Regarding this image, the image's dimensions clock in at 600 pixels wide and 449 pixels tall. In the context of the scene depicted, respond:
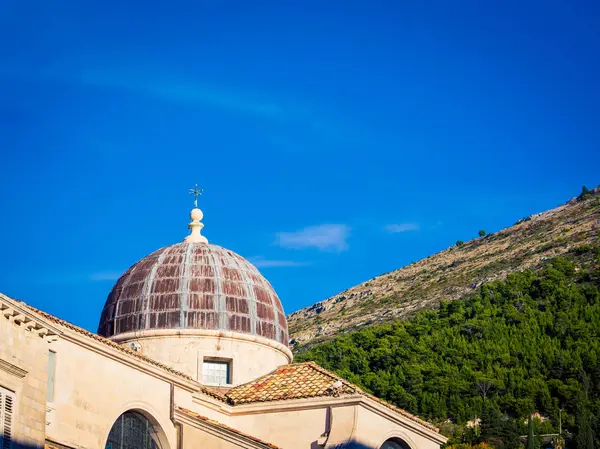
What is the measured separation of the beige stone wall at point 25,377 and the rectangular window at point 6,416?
133mm

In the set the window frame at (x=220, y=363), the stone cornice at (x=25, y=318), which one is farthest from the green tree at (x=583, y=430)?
the stone cornice at (x=25, y=318)

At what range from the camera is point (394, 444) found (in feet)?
111

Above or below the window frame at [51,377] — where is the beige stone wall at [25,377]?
below

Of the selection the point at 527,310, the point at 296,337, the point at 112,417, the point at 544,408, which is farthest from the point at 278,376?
the point at 296,337

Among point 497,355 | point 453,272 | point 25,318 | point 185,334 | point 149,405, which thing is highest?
point 453,272

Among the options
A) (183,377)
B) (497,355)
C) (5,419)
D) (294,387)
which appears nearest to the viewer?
(5,419)

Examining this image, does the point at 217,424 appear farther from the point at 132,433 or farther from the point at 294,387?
the point at 294,387

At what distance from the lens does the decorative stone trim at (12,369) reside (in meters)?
21.9

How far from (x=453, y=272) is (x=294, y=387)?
331ft

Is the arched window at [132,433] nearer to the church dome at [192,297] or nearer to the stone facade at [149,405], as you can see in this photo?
the stone facade at [149,405]

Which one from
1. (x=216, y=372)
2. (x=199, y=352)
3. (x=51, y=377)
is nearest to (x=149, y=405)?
(x=51, y=377)

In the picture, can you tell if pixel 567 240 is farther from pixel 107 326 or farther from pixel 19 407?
pixel 19 407

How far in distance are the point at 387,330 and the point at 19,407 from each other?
76052 millimetres

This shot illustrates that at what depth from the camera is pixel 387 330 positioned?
9719cm
